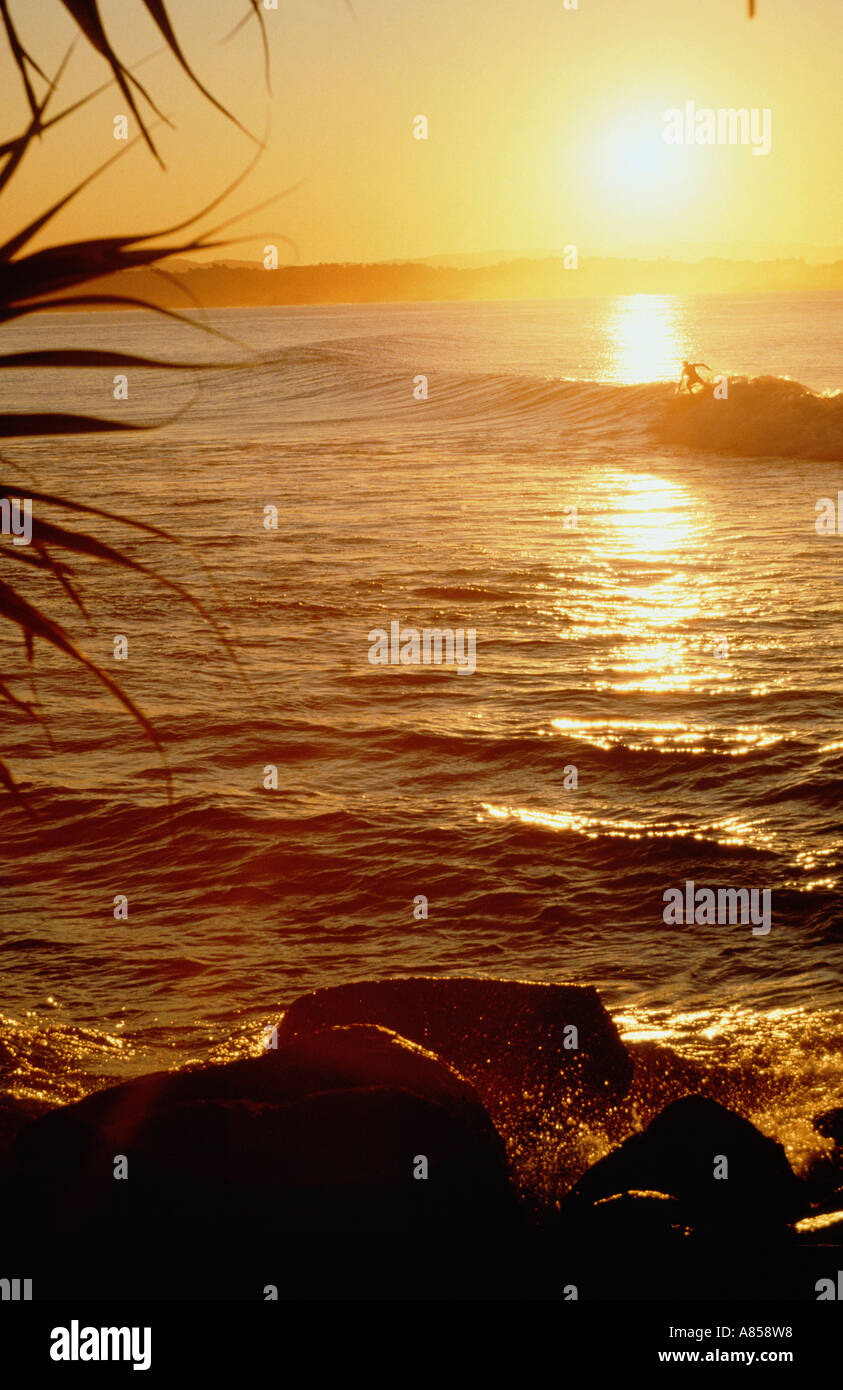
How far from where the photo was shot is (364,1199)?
360cm

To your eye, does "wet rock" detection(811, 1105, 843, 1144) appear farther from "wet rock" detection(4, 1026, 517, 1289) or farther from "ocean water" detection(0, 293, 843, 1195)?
"wet rock" detection(4, 1026, 517, 1289)

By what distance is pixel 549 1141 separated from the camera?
4.66 metres

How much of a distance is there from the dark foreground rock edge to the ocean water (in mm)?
581

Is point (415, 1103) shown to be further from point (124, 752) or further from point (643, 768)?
point (124, 752)

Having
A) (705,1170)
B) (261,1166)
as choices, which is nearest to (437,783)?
(705,1170)

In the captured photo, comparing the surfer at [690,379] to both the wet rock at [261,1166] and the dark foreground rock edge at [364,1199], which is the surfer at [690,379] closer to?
the dark foreground rock edge at [364,1199]

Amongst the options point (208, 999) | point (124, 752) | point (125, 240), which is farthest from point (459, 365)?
point (125, 240)

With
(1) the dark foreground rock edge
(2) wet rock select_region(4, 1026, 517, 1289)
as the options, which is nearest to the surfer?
(1) the dark foreground rock edge

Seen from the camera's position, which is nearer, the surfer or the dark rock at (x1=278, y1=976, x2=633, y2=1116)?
the dark rock at (x1=278, y1=976, x2=633, y2=1116)

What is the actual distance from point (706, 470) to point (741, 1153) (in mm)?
23109

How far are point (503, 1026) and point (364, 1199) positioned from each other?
1.57 meters

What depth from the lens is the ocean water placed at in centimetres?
592

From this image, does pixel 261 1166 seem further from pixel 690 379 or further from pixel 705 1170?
pixel 690 379
